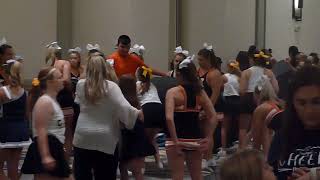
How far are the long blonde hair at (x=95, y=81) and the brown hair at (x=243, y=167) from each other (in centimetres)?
350

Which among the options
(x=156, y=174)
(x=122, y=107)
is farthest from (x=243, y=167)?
(x=156, y=174)

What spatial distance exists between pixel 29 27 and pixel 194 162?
9426 mm

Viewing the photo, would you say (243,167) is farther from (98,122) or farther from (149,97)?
(149,97)

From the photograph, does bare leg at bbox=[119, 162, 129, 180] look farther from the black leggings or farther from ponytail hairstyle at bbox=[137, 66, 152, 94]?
ponytail hairstyle at bbox=[137, 66, 152, 94]

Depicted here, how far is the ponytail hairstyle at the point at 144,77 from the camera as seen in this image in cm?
975

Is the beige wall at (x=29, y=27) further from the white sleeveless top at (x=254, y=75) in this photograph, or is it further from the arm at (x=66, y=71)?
the white sleeveless top at (x=254, y=75)

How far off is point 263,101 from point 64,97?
3670 mm

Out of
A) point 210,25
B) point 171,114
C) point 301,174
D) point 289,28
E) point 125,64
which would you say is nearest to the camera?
point 301,174

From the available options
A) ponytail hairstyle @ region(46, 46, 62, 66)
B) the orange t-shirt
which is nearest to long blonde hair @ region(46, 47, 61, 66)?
ponytail hairstyle @ region(46, 46, 62, 66)

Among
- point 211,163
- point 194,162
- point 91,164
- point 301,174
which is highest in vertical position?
point 301,174

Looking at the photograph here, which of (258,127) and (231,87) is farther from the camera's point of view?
(231,87)

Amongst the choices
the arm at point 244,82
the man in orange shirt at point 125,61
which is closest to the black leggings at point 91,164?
the man in orange shirt at point 125,61

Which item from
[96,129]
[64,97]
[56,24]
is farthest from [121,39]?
[56,24]

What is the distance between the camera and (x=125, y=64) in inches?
428
